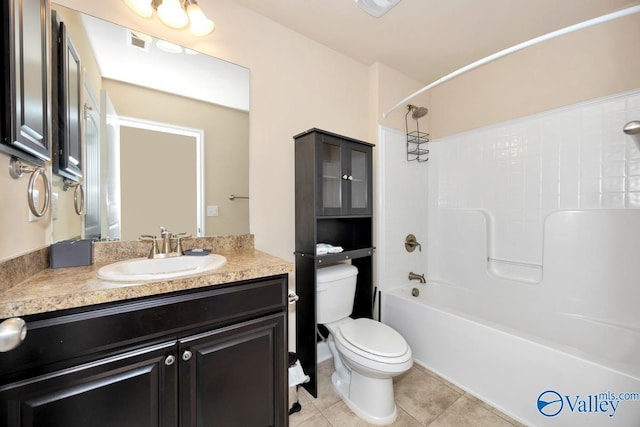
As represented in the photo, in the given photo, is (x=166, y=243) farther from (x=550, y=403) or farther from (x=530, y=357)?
(x=550, y=403)

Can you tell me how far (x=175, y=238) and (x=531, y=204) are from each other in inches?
95.5

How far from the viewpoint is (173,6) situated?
1229 mm

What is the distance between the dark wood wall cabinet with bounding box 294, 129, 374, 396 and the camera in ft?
5.17

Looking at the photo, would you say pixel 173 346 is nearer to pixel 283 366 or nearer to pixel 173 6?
pixel 283 366

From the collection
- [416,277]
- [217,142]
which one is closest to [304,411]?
[416,277]

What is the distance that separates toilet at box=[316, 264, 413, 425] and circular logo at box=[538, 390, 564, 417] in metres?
0.68

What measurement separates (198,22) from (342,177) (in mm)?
1154

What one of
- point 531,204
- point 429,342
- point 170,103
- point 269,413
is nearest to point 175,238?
point 170,103

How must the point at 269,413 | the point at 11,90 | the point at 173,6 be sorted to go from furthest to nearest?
the point at 173,6
the point at 269,413
the point at 11,90

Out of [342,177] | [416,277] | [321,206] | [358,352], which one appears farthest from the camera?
[416,277]

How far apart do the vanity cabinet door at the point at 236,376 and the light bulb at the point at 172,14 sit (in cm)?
148

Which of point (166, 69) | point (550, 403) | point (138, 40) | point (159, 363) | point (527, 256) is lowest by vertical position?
point (550, 403)

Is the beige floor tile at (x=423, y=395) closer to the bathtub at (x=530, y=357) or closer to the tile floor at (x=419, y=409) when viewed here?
the tile floor at (x=419, y=409)

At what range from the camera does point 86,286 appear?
756mm
